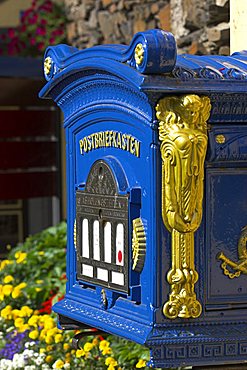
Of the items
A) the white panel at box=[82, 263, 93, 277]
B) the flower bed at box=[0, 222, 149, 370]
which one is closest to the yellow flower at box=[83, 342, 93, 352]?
the flower bed at box=[0, 222, 149, 370]

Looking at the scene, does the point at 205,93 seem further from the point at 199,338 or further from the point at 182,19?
the point at 182,19

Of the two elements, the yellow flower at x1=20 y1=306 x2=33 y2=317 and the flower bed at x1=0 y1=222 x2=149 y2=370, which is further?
the yellow flower at x1=20 y1=306 x2=33 y2=317

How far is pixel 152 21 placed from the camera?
6.86 metres

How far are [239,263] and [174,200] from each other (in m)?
0.30

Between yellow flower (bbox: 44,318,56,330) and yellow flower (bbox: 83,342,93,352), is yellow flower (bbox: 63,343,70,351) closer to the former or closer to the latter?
yellow flower (bbox: 44,318,56,330)

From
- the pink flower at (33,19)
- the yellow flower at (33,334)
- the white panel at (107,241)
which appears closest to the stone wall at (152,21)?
the pink flower at (33,19)

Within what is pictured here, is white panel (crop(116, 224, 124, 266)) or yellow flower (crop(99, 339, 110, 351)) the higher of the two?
white panel (crop(116, 224, 124, 266))

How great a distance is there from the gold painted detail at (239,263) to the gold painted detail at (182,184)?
113 millimetres

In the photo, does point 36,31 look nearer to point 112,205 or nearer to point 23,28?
point 23,28

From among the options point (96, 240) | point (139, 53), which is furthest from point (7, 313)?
point (139, 53)

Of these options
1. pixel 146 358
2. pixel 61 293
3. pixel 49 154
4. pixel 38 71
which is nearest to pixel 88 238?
pixel 146 358

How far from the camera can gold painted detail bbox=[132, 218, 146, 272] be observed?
323 centimetres

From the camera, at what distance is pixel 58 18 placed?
930cm

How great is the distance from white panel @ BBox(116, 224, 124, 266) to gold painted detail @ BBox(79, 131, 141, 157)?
24cm
